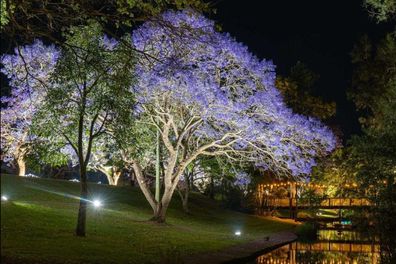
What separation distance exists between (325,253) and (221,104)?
8.30 meters

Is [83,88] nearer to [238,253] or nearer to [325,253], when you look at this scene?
[238,253]

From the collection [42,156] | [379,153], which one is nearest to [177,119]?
[42,156]

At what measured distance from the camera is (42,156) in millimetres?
18500

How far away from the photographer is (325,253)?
23781 mm

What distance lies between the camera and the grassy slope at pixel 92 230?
44.3 feet

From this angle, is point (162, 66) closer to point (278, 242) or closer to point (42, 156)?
point (42, 156)

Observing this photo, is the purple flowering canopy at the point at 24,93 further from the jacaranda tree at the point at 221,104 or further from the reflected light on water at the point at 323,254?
the reflected light on water at the point at 323,254

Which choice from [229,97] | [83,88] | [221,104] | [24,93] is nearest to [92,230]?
[83,88]

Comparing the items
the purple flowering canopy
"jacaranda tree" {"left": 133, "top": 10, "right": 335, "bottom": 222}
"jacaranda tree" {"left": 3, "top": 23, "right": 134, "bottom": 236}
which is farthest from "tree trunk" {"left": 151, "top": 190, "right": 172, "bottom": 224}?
"jacaranda tree" {"left": 3, "top": 23, "right": 134, "bottom": 236}

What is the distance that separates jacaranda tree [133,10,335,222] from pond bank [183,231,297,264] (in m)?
4.80

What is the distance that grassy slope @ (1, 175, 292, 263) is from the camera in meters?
13.5

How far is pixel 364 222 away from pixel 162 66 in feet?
36.9

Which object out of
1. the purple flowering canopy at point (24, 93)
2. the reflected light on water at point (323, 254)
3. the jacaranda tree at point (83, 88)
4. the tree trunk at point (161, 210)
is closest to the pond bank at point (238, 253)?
the reflected light on water at point (323, 254)

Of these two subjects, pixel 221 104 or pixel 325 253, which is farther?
pixel 221 104
